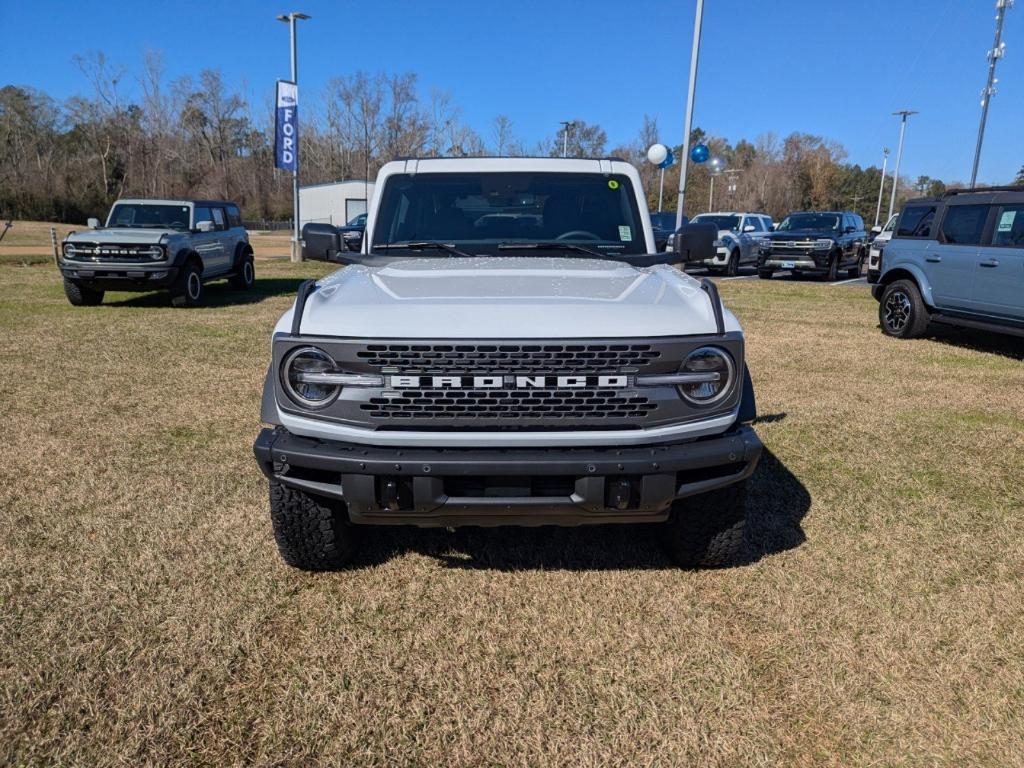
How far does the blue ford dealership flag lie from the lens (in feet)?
66.3

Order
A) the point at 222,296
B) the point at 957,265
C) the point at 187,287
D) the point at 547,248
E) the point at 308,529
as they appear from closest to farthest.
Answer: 1. the point at 308,529
2. the point at 547,248
3. the point at 957,265
4. the point at 187,287
5. the point at 222,296

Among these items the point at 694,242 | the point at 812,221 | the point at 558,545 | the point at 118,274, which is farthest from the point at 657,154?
the point at 558,545

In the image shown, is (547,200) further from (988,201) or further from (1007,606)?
(988,201)

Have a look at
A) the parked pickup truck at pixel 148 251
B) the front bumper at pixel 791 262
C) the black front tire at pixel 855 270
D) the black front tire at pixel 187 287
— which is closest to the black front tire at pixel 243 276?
the parked pickup truck at pixel 148 251

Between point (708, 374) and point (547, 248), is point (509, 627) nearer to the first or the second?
point (708, 374)

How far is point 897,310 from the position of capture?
977 cm

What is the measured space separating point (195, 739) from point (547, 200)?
10.1 feet

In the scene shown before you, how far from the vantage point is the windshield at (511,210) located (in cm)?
392

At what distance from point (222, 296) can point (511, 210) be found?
1127 cm

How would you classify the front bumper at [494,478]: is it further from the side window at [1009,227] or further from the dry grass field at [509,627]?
the side window at [1009,227]

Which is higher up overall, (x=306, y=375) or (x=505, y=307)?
(x=505, y=307)

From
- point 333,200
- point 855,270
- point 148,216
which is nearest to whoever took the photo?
point 148,216

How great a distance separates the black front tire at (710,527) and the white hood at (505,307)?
30.6 inches

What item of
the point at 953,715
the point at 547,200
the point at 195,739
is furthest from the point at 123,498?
the point at 953,715
